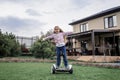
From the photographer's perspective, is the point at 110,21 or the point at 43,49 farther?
the point at 110,21

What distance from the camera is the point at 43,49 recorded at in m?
23.9

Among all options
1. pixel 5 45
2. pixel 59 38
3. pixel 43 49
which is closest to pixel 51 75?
pixel 59 38

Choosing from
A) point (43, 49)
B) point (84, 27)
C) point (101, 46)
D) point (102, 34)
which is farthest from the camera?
point (84, 27)

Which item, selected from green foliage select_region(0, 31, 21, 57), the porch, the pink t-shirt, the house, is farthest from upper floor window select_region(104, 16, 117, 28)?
the pink t-shirt

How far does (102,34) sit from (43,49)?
945 cm

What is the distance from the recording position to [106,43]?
30.6 m

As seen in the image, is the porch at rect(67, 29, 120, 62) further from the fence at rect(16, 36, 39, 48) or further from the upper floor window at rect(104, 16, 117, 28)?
the fence at rect(16, 36, 39, 48)

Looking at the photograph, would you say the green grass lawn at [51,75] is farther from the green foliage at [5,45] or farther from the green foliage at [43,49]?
the green foliage at [5,45]

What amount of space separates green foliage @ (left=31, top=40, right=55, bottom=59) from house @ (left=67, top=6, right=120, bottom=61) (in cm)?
389

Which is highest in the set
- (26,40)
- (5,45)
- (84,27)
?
(84,27)

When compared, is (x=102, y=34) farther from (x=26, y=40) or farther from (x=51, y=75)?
(x=51, y=75)

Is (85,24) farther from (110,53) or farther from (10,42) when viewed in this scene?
(10,42)

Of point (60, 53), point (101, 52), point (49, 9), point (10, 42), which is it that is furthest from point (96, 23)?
point (60, 53)

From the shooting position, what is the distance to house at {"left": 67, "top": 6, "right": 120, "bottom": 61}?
27561mm
